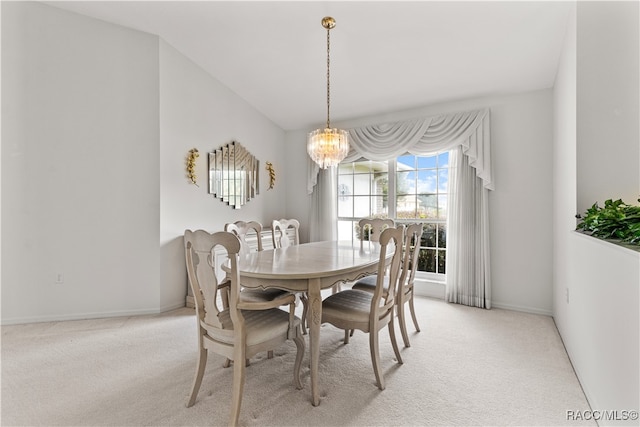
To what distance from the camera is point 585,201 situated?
2.14 m

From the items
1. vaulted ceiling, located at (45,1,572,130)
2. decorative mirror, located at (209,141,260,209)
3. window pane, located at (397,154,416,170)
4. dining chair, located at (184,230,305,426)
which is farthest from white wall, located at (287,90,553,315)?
decorative mirror, located at (209,141,260,209)

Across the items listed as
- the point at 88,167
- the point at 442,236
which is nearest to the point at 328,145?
the point at 442,236

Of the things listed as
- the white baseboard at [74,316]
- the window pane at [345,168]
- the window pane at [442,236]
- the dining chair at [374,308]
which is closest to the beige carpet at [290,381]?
the white baseboard at [74,316]

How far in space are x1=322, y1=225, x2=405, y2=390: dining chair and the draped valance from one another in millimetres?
2021

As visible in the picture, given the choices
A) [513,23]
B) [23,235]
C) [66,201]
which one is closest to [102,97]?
[66,201]

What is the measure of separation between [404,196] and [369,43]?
2.04m

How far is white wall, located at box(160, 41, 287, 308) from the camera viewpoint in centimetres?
349

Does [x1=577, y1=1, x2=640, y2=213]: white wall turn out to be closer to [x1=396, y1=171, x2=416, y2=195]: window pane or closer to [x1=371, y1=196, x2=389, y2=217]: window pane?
[x1=396, y1=171, x2=416, y2=195]: window pane

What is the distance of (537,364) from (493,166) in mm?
2124

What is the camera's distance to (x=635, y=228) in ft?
4.70

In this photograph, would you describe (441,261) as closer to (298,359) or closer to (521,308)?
(521,308)

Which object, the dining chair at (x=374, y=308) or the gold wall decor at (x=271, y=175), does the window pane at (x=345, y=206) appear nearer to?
the gold wall decor at (x=271, y=175)

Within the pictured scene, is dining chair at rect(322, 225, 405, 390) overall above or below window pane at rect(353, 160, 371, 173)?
below

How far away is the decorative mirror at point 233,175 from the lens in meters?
4.06
